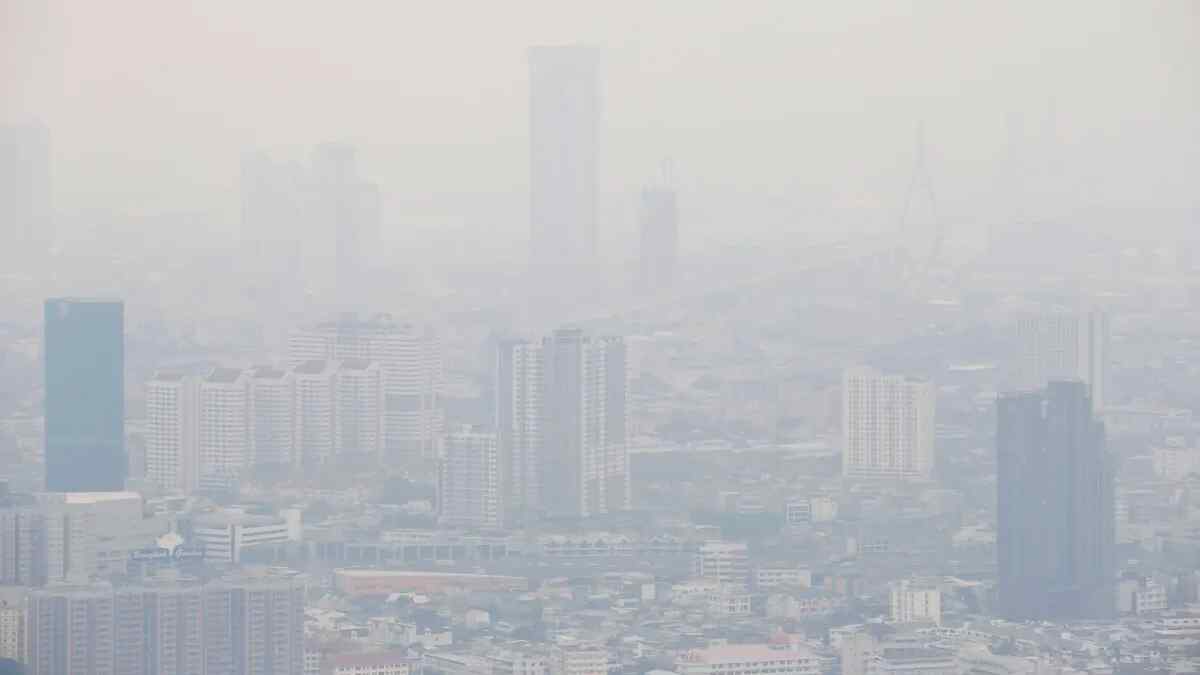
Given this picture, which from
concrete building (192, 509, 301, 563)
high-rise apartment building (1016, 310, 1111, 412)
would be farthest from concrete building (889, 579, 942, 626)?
concrete building (192, 509, 301, 563)

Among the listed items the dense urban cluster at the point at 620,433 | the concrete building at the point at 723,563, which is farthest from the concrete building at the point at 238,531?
the concrete building at the point at 723,563

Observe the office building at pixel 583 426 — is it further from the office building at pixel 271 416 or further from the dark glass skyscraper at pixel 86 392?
the dark glass skyscraper at pixel 86 392

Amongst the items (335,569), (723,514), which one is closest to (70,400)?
(335,569)

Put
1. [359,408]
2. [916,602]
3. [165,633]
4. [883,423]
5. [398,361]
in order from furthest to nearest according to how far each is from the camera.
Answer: [398,361]
[359,408]
[883,423]
[916,602]
[165,633]

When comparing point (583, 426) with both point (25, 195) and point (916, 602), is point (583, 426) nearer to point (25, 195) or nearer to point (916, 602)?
point (916, 602)

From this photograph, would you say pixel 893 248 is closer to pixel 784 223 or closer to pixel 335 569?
pixel 784 223

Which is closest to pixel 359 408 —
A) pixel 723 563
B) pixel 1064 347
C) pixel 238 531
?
pixel 238 531

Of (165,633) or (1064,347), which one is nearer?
(165,633)
